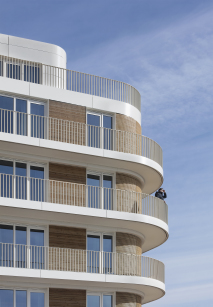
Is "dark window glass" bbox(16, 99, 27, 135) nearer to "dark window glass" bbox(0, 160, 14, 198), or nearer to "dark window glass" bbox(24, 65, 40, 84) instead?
"dark window glass" bbox(0, 160, 14, 198)

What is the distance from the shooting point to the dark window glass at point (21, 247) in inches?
1281

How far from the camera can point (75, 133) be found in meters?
35.0

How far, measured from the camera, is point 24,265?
32625 millimetres

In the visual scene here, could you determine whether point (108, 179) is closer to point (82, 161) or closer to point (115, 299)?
point (82, 161)

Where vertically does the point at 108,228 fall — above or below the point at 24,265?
above

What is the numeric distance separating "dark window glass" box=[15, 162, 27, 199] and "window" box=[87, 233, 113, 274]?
4.29m

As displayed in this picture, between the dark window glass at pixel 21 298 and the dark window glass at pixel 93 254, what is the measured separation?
358 centimetres

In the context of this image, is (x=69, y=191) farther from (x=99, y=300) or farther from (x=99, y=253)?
(x=99, y=300)

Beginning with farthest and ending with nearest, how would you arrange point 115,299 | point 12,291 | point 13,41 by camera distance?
1. point 13,41
2. point 115,299
3. point 12,291

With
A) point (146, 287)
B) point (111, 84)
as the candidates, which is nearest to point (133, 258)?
point (146, 287)

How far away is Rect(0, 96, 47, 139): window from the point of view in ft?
109

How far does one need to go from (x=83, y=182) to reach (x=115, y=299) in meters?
6.19

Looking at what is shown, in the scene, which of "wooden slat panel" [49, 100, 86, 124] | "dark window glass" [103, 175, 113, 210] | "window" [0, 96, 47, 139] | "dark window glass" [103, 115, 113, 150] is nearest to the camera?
"window" [0, 96, 47, 139]

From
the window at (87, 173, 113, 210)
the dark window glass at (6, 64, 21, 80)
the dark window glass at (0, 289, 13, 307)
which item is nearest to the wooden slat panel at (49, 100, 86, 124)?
the dark window glass at (6, 64, 21, 80)
